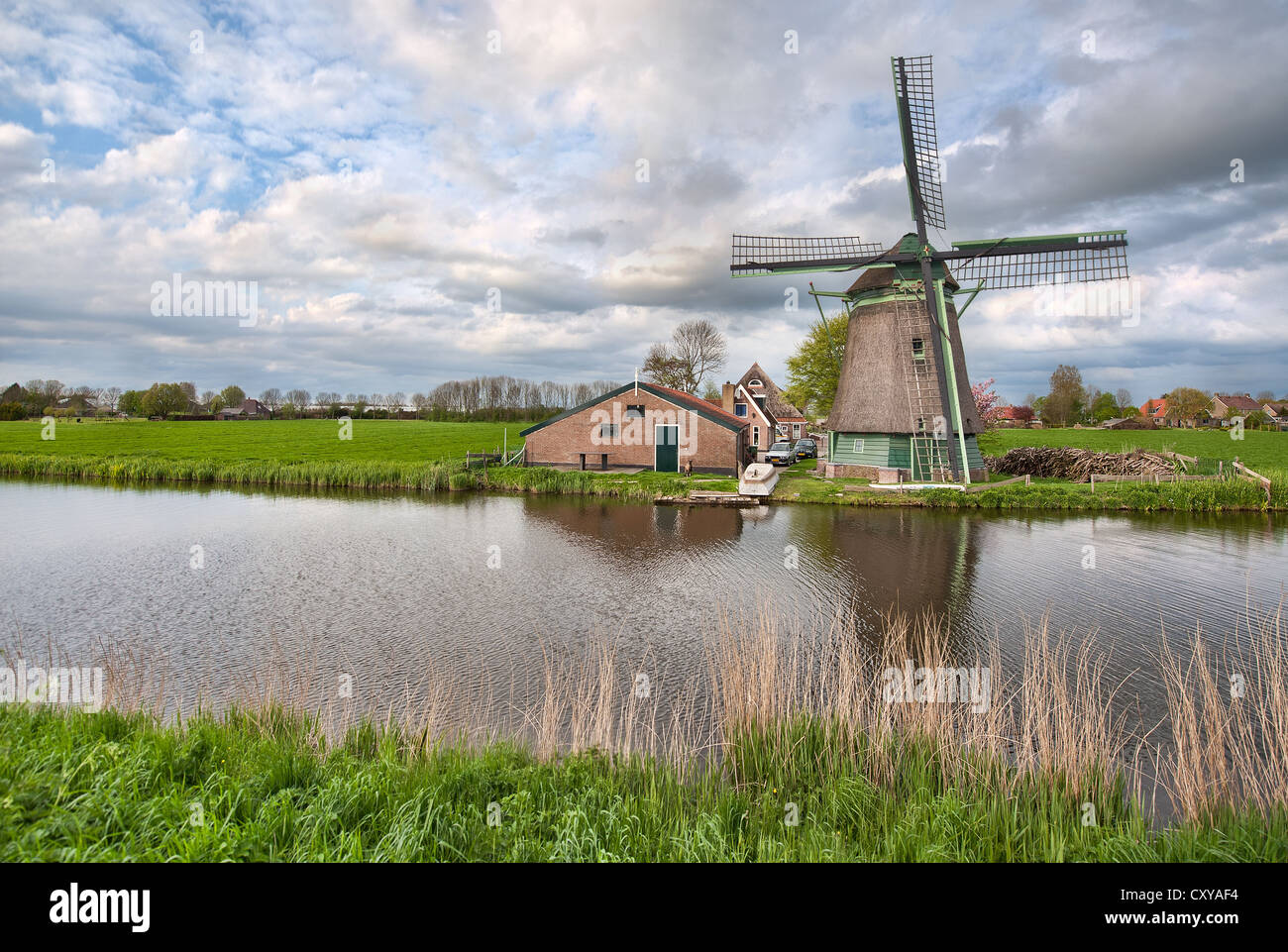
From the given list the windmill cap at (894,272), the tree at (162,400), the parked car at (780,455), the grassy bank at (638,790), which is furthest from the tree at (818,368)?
the tree at (162,400)

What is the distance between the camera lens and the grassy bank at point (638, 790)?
3.56 m

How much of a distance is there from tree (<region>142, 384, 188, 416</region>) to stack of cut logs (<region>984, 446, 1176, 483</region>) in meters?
83.0

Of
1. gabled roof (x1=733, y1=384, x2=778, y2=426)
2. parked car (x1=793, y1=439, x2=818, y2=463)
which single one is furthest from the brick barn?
gabled roof (x1=733, y1=384, x2=778, y2=426)

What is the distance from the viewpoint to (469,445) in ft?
141

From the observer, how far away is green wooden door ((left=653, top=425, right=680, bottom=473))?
27.8m

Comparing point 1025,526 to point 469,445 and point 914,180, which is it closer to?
point 914,180

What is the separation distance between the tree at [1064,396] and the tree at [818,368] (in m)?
47.2

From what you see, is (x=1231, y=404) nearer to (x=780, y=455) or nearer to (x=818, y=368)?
(x=818, y=368)

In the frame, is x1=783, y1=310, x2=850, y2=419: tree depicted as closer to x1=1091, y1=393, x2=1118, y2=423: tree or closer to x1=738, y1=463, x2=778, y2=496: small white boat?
x1=738, y1=463, x2=778, y2=496: small white boat

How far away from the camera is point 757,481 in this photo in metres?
23.2

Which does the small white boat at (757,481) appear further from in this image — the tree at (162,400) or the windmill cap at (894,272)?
the tree at (162,400)

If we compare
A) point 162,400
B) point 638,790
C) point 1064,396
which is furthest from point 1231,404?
point 162,400

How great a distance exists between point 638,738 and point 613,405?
76.7 ft
